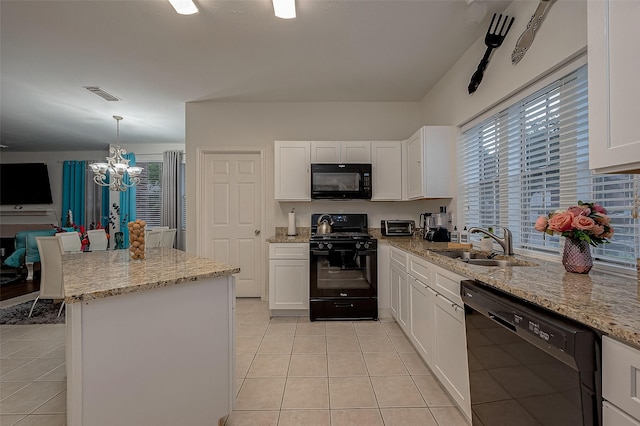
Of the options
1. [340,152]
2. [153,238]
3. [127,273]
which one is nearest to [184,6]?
[127,273]

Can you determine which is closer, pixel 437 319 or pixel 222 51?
pixel 437 319

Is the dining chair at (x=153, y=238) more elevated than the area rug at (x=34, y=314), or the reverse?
the dining chair at (x=153, y=238)

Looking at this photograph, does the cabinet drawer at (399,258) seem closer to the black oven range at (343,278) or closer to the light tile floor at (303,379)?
the black oven range at (343,278)

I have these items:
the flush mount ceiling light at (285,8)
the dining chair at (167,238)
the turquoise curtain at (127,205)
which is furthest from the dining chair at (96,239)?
the flush mount ceiling light at (285,8)

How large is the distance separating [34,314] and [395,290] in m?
4.09

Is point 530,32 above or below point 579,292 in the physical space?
above

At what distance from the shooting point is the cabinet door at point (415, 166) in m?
3.05

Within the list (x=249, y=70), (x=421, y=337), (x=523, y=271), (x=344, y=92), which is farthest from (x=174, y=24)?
(x=421, y=337)

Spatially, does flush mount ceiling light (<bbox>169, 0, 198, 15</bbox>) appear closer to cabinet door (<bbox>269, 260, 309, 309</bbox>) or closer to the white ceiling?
the white ceiling

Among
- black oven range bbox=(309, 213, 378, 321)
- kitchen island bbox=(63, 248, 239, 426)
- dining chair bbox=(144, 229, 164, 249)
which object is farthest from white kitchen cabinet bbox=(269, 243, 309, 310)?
dining chair bbox=(144, 229, 164, 249)

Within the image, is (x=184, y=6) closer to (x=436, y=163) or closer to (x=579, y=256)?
(x=436, y=163)

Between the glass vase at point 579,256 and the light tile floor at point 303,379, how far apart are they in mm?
1043

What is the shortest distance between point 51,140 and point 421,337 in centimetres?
724

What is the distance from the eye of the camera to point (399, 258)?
2.82 metres
